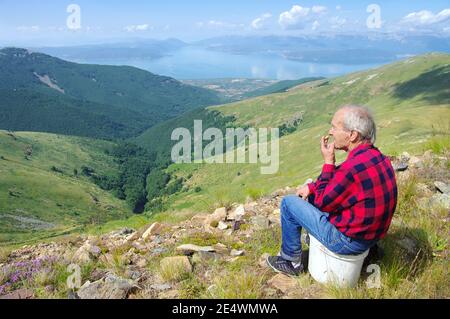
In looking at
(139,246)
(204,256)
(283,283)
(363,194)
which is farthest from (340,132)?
(139,246)

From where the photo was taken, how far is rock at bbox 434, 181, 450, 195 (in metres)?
8.17

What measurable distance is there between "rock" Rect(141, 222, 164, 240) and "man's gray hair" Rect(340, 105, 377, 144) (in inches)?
219

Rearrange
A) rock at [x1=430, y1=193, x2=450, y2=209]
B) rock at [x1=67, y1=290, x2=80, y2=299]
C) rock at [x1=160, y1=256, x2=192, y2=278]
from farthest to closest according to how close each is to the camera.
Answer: rock at [x1=430, y1=193, x2=450, y2=209] < rock at [x1=160, y1=256, x2=192, y2=278] < rock at [x1=67, y1=290, x2=80, y2=299]

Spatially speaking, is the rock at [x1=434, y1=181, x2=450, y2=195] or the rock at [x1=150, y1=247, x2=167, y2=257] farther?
the rock at [x1=434, y1=181, x2=450, y2=195]

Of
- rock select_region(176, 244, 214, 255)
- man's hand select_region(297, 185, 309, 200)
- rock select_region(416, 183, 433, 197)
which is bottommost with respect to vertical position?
rock select_region(176, 244, 214, 255)

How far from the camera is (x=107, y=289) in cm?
521

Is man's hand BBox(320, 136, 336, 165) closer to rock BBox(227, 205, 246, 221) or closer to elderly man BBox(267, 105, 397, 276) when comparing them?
elderly man BBox(267, 105, 397, 276)

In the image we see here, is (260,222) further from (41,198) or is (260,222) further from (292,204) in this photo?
(41,198)

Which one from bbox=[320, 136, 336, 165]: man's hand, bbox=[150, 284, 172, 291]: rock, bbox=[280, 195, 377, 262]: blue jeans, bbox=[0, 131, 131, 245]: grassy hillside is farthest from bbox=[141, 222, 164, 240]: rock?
bbox=[0, 131, 131, 245]: grassy hillside

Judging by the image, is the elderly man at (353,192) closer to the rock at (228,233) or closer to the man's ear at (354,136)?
the man's ear at (354,136)

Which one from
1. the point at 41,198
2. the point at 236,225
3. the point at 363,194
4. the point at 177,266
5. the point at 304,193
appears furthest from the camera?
the point at 41,198

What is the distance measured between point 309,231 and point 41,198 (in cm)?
14123

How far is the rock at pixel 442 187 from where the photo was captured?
26.8 feet

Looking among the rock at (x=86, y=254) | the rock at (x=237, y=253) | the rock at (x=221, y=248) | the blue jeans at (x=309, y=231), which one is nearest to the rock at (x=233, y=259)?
the rock at (x=237, y=253)
